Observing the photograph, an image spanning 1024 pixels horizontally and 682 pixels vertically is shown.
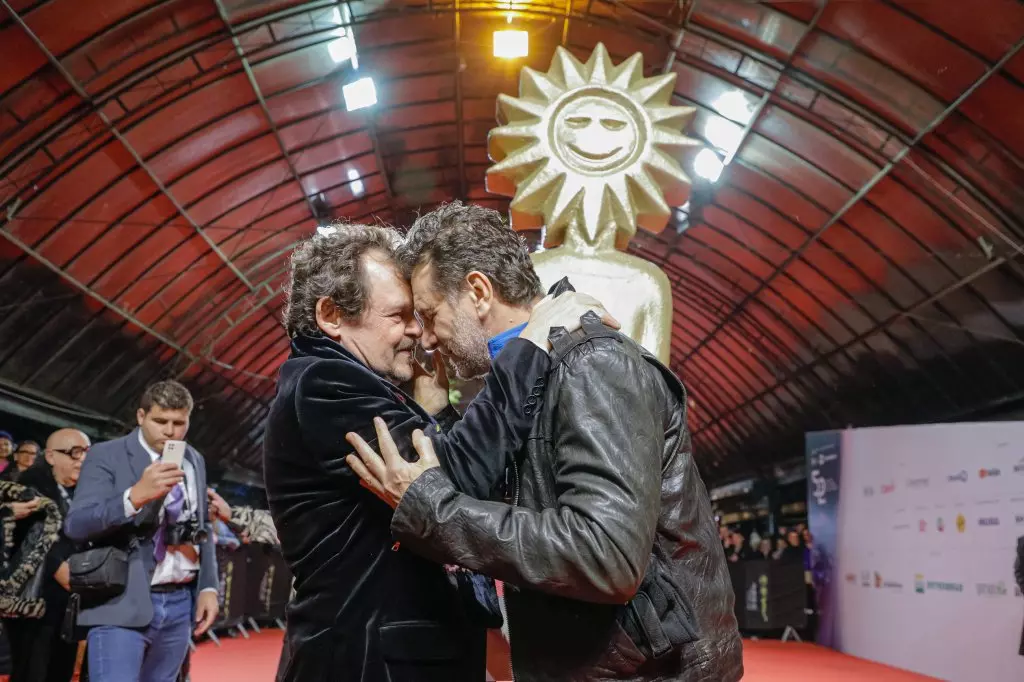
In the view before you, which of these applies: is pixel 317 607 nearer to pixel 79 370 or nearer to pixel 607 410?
pixel 607 410

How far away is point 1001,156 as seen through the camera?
38.2 feet

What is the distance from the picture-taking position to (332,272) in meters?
2.17

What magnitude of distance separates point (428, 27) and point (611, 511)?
509 inches

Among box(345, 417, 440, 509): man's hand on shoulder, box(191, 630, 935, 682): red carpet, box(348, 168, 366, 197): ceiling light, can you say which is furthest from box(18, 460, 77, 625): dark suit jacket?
box(348, 168, 366, 197): ceiling light

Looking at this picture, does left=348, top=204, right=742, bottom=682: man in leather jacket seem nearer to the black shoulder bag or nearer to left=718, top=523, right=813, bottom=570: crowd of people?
the black shoulder bag

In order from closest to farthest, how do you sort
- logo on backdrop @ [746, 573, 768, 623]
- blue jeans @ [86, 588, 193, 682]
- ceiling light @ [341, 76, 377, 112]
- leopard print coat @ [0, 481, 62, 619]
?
blue jeans @ [86, 588, 193, 682], leopard print coat @ [0, 481, 62, 619], logo on backdrop @ [746, 573, 768, 623], ceiling light @ [341, 76, 377, 112]

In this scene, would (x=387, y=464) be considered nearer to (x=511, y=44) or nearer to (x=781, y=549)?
(x=511, y=44)

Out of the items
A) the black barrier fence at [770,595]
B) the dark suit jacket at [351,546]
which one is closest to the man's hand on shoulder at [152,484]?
the dark suit jacket at [351,546]

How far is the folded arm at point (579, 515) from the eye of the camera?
59.6 inches

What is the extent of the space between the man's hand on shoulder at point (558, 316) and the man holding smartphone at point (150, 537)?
2.05m

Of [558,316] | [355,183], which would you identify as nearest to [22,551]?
[558,316]

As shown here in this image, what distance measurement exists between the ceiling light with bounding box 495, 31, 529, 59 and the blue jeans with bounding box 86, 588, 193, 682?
11.5m

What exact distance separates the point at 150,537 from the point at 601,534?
8.30ft

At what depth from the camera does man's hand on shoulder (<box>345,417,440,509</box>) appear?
1628mm
